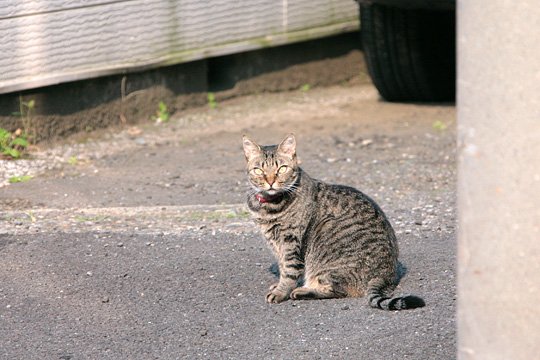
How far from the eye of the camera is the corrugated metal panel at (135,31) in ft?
25.7

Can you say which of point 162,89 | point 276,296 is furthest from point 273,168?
point 162,89

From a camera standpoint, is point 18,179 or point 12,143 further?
point 12,143

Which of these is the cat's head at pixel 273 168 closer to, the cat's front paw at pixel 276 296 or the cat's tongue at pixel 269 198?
the cat's tongue at pixel 269 198

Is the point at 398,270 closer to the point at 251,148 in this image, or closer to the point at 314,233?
the point at 314,233

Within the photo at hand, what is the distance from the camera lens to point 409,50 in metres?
9.02

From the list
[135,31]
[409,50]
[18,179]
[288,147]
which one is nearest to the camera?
[288,147]

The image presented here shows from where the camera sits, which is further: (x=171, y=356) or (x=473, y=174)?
(x=171, y=356)

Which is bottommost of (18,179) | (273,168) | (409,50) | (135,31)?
(18,179)

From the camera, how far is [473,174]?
9.02 feet

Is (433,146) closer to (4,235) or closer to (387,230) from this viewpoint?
(387,230)

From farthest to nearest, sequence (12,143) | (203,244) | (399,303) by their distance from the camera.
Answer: (12,143)
(203,244)
(399,303)

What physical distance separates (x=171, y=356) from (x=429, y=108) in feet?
18.1

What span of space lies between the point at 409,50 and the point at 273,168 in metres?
4.08

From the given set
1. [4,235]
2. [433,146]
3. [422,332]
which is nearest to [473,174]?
[422,332]
